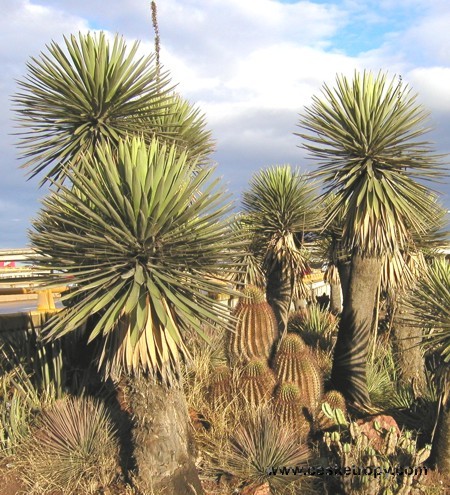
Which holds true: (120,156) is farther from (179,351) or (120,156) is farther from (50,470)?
(50,470)

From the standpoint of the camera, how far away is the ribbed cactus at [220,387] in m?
8.05

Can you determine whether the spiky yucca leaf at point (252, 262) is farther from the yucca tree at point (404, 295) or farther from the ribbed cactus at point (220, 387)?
the yucca tree at point (404, 295)

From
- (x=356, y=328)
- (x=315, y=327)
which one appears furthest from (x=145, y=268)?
(x=315, y=327)

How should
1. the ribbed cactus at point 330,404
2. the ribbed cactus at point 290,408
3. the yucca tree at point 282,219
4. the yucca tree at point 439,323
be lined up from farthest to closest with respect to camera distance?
the yucca tree at point 282,219 < the ribbed cactus at point 330,404 < the ribbed cactus at point 290,408 < the yucca tree at point 439,323

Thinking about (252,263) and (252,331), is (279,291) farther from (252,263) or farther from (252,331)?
(252,331)

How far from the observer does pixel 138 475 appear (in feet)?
21.1

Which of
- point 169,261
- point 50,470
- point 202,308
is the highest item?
point 169,261

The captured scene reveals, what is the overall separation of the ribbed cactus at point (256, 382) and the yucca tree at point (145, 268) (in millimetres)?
1546

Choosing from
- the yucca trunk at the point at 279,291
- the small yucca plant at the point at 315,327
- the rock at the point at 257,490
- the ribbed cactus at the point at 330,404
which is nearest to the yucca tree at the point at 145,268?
the rock at the point at 257,490

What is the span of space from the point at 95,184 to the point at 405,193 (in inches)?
186

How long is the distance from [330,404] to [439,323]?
2015 mm

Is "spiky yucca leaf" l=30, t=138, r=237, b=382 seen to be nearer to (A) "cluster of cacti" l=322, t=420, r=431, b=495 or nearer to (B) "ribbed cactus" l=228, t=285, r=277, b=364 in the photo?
(A) "cluster of cacti" l=322, t=420, r=431, b=495

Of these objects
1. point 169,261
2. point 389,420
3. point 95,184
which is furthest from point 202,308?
point 389,420

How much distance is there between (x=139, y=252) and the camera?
5.92 m
